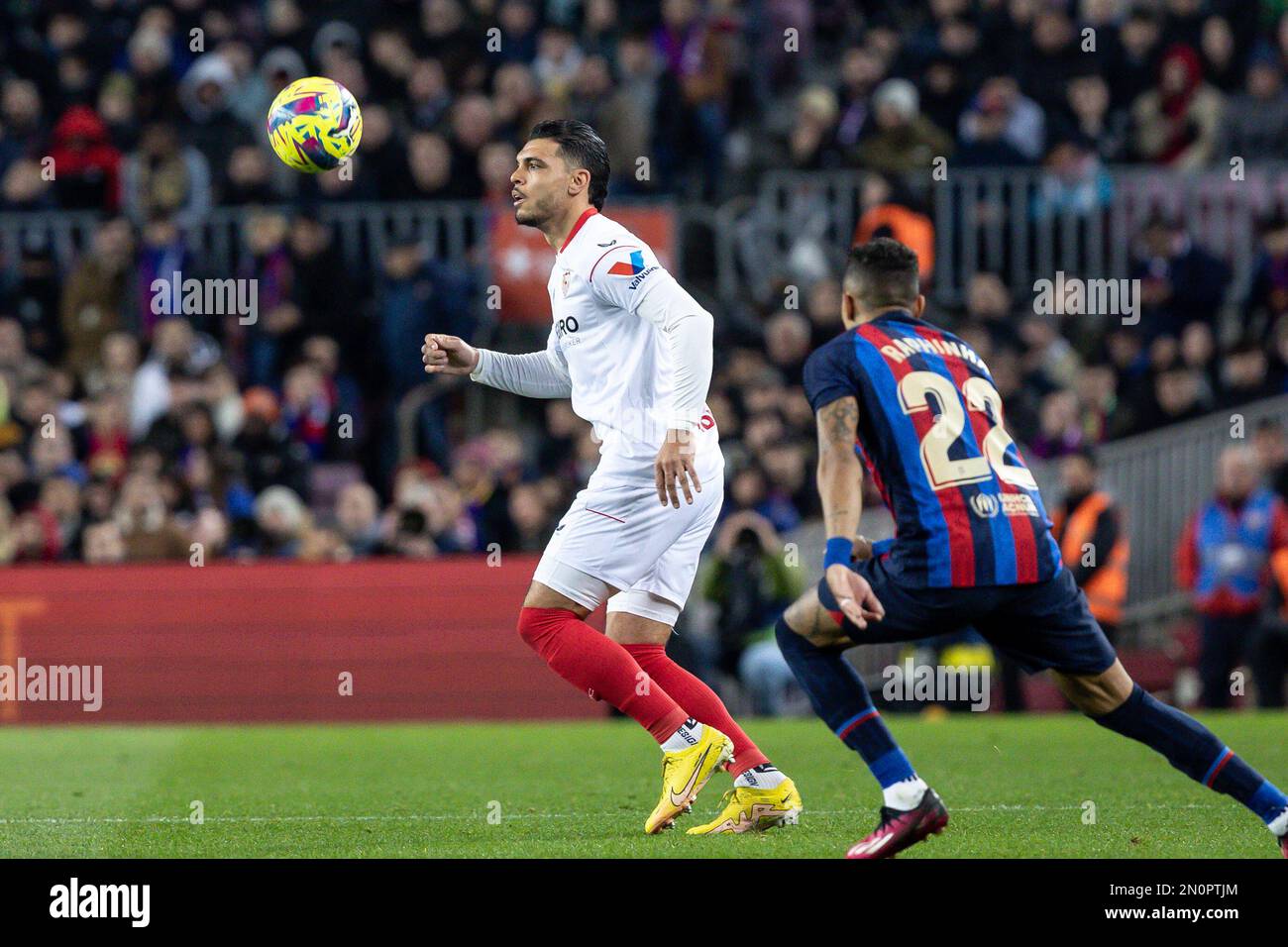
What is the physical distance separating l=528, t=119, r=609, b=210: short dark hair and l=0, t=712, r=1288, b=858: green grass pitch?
2.55 m

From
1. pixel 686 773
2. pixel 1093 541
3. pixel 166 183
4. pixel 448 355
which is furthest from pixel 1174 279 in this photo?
pixel 686 773

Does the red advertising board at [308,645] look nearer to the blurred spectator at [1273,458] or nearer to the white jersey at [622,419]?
the blurred spectator at [1273,458]

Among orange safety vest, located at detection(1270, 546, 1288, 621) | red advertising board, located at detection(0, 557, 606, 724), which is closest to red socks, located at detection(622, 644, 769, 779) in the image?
red advertising board, located at detection(0, 557, 606, 724)

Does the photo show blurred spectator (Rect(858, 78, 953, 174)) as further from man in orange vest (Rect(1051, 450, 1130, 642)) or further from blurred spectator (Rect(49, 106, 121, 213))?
blurred spectator (Rect(49, 106, 121, 213))

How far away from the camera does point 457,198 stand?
60.0 feet

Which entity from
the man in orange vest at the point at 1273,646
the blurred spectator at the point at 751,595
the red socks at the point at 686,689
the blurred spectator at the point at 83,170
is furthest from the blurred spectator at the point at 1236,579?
the blurred spectator at the point at 83,170

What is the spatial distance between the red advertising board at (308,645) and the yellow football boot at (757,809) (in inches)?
280

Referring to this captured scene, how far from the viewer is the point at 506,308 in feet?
57.8

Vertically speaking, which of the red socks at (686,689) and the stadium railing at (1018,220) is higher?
the stadium railing at (1018,220)

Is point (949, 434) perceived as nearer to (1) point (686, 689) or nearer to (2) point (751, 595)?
(1) point (686, 689)

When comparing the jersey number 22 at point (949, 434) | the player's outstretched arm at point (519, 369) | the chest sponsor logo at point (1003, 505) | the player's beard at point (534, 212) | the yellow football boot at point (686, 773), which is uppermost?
the player's beard at point (534, 212)

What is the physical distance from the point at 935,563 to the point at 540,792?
11.2 ft

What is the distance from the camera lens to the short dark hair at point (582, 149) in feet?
26.3
